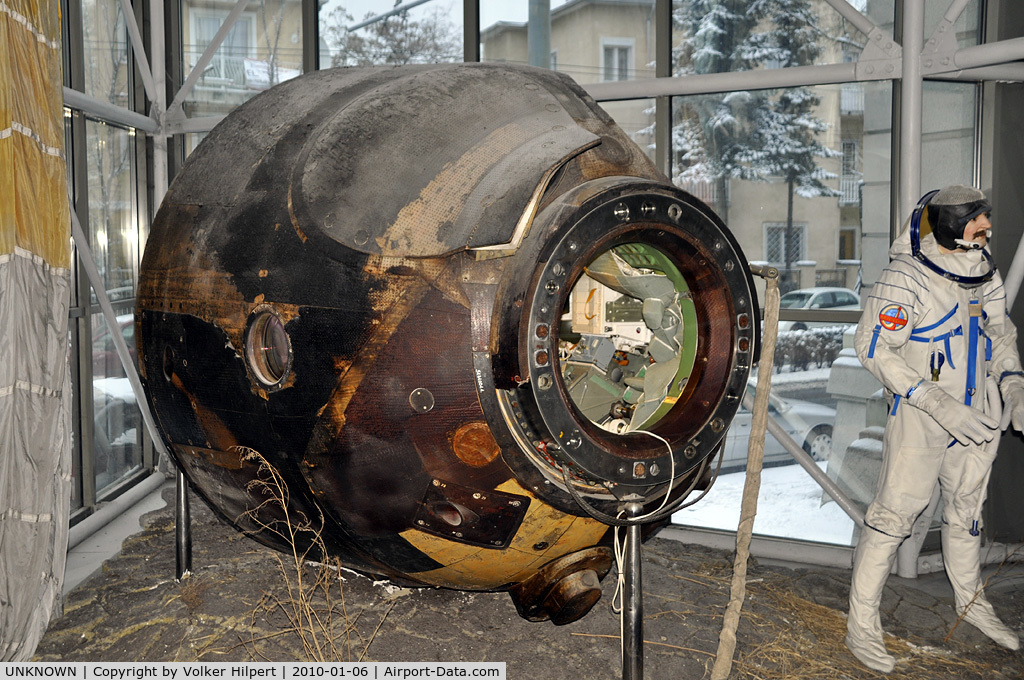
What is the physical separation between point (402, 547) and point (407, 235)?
998 millimetres

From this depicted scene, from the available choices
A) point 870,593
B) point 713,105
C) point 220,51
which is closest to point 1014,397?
point 870,593

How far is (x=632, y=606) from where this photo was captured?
10.6ft

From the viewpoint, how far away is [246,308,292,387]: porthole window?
3070 millimetres

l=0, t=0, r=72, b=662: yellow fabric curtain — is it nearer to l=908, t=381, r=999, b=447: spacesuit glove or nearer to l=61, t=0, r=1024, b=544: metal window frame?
l=61, t=0, r=1024, b=544: metal window frame

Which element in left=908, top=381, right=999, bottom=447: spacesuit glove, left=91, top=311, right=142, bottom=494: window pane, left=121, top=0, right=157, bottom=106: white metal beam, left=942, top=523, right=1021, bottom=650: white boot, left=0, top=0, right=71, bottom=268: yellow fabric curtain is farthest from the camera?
left=91, top=311, right=142, bottom=494: window pane

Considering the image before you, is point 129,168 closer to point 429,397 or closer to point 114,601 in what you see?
point 114,601

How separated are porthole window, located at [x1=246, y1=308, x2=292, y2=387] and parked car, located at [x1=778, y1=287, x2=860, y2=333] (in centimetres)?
346

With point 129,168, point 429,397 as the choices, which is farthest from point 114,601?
point 129,168

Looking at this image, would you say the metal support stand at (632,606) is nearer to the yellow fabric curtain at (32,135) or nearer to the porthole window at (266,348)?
the porthole window at (266,348)

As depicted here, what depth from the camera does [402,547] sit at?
3.13 metres

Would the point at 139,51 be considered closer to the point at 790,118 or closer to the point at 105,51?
the point at 105,51

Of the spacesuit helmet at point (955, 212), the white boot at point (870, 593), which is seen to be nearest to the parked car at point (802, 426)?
the white boot at point (870, 593)

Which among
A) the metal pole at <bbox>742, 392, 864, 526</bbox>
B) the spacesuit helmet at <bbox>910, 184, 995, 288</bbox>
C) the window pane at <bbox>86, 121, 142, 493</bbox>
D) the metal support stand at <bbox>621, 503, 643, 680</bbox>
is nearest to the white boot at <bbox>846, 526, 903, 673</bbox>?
the metal pole at <bbox>742, 392, 864, 526</bbox>

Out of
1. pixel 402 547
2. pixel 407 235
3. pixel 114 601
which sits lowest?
pixel 114 601
